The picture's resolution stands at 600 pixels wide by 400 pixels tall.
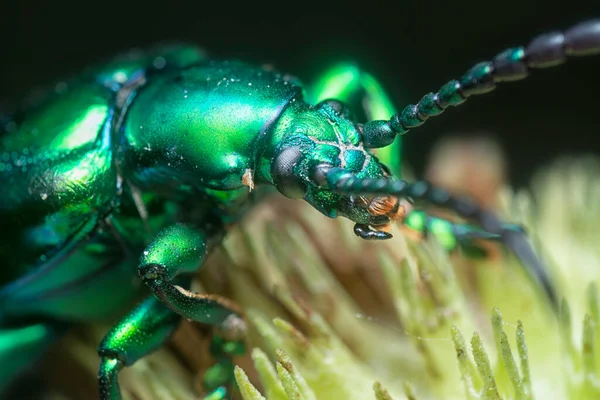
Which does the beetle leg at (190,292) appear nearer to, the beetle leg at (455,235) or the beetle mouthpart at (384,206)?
the beetle mouthpart at (384,206)

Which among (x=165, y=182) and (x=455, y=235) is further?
(x=455, y=235)

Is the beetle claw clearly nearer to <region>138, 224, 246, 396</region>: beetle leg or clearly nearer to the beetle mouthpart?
the beetle mouthpart

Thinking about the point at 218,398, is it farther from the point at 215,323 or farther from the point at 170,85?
the point at 170,85

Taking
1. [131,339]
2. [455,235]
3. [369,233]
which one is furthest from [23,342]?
[455,235]

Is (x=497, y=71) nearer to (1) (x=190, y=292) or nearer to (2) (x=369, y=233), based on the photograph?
(2) (x=369, y=233)

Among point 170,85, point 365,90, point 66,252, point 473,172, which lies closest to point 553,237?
point 473,172

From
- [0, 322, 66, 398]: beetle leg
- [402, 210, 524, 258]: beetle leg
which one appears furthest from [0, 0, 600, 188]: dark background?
[0, 322, 66, 398]: beetle leg
